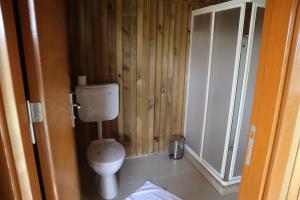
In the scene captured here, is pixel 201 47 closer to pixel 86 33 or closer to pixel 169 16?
pixel 169 16

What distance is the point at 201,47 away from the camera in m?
2.28

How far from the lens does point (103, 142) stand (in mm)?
2102

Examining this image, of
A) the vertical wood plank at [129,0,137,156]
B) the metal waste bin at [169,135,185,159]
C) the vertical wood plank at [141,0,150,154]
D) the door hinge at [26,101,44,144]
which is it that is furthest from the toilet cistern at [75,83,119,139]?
the door hinge at [26,101,44,144]

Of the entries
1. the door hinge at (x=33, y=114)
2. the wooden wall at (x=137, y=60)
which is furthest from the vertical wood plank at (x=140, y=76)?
the door hinge at (x=33, y=114)

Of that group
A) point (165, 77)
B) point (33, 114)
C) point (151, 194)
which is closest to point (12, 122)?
point (33, 114)

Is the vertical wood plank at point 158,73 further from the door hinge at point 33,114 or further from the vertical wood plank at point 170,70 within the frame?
the door hinge at point 33,114

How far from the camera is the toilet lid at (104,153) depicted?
70.4 inches

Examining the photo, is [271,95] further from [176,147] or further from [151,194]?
[176,147]

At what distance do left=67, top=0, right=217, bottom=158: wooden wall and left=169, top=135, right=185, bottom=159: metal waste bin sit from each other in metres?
0.13

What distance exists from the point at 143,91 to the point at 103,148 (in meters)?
0.84

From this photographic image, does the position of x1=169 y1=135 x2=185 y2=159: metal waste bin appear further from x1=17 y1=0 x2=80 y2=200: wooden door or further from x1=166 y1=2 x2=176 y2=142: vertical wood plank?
x1=17 y1=0 x2=80 y2=200: wooden door

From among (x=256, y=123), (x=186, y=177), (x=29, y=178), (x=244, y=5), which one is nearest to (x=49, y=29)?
(x=29, y=178)

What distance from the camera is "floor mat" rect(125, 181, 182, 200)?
6.37ft

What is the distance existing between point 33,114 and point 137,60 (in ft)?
5.43
